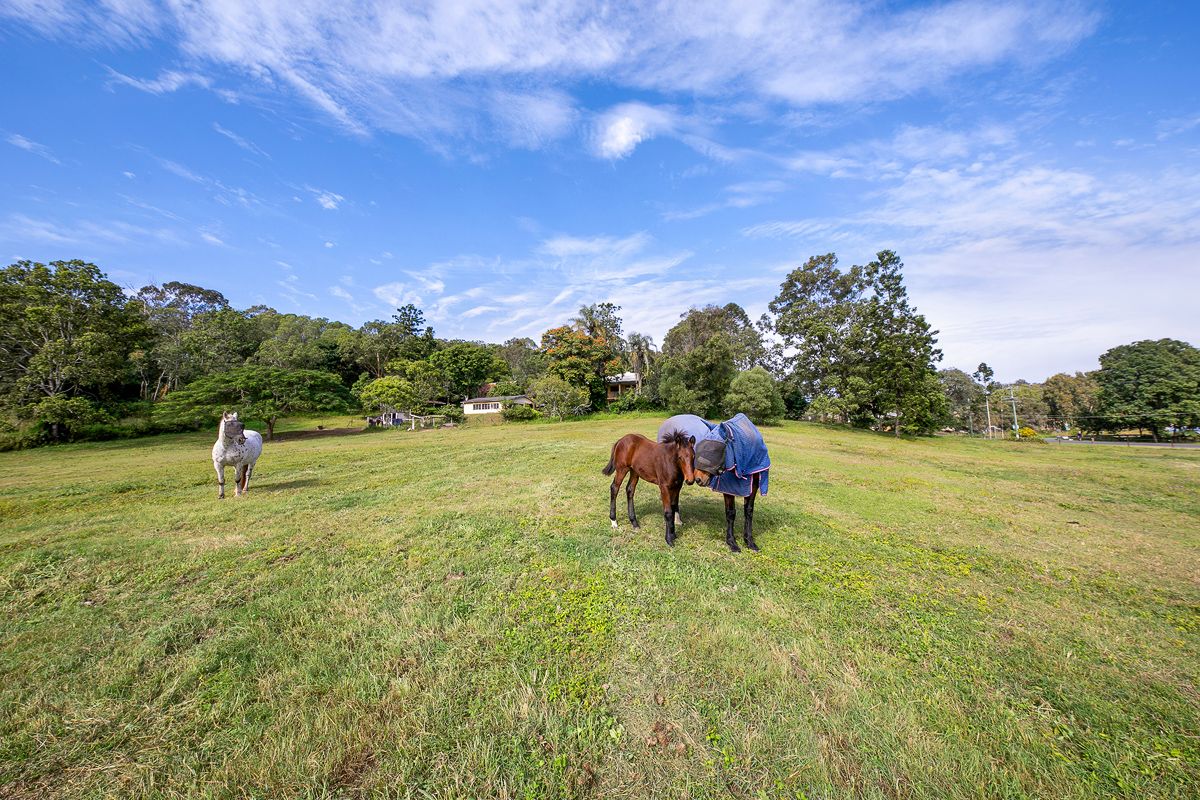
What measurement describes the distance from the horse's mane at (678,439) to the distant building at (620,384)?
1711 inches

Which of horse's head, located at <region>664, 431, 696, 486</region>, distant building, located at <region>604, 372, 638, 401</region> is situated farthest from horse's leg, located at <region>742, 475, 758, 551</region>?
distant building, located at <region>604, 372, 638, 401</region>

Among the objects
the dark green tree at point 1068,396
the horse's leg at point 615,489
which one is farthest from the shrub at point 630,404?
the dark green tree at point 1068,396

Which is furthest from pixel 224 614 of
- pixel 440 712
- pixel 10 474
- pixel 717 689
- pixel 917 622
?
pixel 10 474

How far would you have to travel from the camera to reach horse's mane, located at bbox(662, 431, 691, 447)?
5652 mm

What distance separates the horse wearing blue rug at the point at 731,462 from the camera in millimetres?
5211

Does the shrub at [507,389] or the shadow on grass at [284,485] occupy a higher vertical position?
the shrub at [507,389]

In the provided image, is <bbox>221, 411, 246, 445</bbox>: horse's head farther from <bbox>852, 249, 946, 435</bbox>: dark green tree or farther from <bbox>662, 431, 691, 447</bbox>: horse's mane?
<bbox>852, 249, 946, 435</bbox>: dark green tree

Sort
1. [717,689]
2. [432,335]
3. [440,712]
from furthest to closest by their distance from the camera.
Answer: [432,335]
[717,689]
[440,712]

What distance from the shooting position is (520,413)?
4162 centimetres

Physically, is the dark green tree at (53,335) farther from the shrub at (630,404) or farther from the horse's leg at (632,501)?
the shrub at (630,404)

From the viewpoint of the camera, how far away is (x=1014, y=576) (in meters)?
5.13

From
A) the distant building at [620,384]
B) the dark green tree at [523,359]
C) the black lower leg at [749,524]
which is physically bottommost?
the black lower leg at [749,524]

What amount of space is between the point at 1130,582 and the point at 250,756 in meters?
9.24

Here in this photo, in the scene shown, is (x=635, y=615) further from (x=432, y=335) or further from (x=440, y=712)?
(x=432, y=335)
